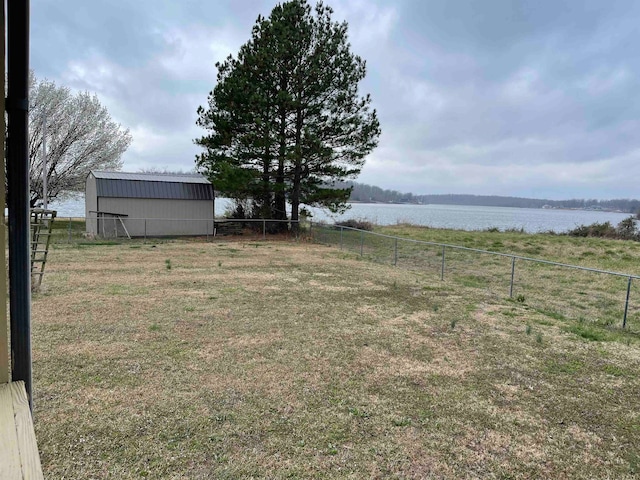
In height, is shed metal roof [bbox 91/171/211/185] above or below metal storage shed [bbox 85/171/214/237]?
above

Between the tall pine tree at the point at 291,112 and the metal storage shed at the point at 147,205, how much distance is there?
1.75 meters

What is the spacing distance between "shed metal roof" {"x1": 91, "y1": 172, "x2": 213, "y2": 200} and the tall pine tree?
136cm

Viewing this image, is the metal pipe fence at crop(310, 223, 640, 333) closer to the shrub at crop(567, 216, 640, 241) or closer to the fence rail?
the fence rail

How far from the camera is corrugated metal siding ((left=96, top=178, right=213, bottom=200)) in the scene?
18.3 m

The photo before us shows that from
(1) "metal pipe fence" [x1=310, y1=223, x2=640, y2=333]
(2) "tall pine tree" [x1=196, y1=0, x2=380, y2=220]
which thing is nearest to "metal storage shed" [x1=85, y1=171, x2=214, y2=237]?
(2) "tall pine tree" [x1=196, y1=0, x2=380, y2=220]

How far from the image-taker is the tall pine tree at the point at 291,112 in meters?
17.6

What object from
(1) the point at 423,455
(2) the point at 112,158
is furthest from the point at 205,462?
(2) the point at 112,158

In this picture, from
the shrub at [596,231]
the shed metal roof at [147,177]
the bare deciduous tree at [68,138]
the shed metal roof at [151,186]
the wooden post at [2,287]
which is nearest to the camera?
the wooden post at [2,287]

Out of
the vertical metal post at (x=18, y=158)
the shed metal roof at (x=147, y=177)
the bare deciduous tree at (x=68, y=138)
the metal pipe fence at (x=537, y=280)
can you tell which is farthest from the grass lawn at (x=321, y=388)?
the bare deciduous tree at (x=68, y=138)

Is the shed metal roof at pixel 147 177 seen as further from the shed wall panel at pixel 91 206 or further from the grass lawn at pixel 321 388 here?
the grass lawn at pixel 321 388

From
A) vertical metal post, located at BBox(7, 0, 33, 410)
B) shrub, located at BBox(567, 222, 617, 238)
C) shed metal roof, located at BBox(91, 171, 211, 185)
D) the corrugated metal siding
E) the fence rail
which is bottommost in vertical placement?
the fence rail

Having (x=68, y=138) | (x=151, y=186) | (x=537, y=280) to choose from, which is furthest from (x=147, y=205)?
(x=537, y=280)

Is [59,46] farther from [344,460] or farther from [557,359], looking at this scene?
[557,359]

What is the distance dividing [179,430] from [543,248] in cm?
1922
